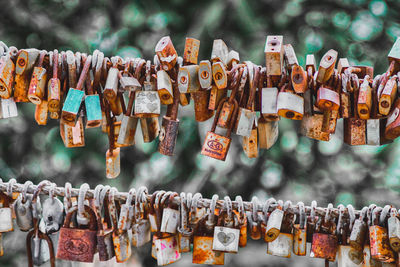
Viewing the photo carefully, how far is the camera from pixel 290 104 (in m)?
0.78

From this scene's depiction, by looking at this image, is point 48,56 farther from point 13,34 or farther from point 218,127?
point 13,34

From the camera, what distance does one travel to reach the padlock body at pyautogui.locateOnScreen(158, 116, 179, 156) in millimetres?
870

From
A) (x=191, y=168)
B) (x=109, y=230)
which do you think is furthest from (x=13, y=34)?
(x=109, y=230)

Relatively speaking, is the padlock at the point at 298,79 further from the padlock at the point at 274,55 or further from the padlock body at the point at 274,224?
the padlock body at the point at 274,224

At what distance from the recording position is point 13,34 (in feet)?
6.12

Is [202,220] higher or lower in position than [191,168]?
lower

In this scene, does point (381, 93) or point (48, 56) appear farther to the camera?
point (48, 56)

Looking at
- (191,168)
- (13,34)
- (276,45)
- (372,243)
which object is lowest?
(372,243)

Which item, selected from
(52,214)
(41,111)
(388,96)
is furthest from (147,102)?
(388,96)

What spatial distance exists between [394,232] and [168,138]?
0.44m

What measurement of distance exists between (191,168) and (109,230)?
2.88ft

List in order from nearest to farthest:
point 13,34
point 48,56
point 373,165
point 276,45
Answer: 1. point 276,45
2. point 48,56
3. point 373,165
4. point 13,34

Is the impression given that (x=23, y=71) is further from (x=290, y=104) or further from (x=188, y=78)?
(x=290, y=104)

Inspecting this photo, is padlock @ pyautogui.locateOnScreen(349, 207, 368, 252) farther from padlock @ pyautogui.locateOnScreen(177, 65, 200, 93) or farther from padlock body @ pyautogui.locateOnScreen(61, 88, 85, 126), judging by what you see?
padlock body @ pyautogui.locateOnScreen(61, 88, 85, 126)
